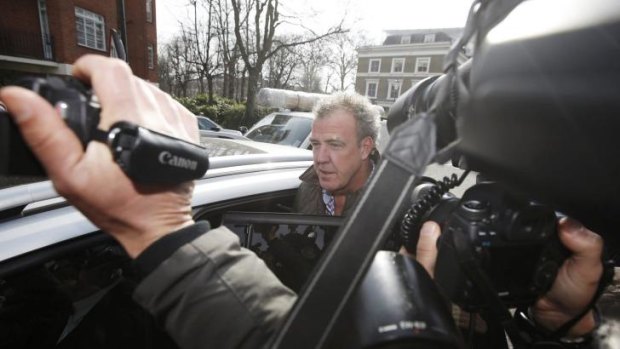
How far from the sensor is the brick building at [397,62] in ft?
131

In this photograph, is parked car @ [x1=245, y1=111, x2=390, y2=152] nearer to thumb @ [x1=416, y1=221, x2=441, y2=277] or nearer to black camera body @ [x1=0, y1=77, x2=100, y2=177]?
thumb @ [x1=416, y1=221, x2=441, y2=277]

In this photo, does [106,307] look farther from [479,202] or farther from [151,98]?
[479,202]

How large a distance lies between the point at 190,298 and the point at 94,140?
288mm

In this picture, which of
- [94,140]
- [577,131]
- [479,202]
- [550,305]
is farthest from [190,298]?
[550,305]

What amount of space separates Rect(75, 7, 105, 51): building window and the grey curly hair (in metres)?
18.7

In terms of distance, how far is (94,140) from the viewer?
53cm

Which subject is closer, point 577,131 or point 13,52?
point 577,131

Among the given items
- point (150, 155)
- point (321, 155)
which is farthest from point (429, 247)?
point (321, 155)

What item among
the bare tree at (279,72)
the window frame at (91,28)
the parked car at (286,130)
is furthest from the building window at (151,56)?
the parked car at (286,130)

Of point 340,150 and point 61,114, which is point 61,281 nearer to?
point 61,114

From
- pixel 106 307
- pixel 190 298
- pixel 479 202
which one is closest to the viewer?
pixel 190 298

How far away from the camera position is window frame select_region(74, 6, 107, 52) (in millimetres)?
16406

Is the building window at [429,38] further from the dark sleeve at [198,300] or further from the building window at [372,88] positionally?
the dark sleeve at [198,300]

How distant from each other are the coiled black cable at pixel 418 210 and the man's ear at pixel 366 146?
132 cm
